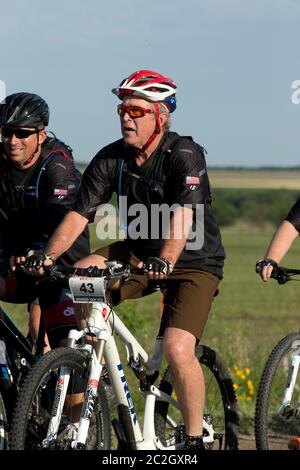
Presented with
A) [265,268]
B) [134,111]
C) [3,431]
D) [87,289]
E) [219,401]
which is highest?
[134,111]

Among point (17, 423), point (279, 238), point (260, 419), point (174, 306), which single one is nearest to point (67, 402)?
point (17, 423)

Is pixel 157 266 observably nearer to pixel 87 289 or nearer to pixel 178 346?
pixel 87 289

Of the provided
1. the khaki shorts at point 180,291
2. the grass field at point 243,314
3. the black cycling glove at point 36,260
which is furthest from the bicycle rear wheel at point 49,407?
the grass field at point 243,314

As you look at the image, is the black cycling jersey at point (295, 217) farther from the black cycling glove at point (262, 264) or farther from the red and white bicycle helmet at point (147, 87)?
the red and white bicycle helmet at point (147, 87)

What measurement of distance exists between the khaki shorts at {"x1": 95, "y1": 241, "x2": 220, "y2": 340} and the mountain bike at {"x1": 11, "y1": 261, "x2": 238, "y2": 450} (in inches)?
10.5

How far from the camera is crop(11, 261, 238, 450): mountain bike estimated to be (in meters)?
6.00

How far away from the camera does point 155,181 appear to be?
6840 millimetres

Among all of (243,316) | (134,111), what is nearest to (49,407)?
(134,111)

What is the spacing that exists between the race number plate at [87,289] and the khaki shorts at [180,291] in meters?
0.55

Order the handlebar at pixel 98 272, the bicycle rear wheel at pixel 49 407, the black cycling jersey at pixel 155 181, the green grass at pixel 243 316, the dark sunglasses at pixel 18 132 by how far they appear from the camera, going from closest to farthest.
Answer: the bicycle rear wheel at pixel 49 407
the handlebar at pixel 98 272
the black cycling jersey at pixel 155 181
the dark sunglasses at pixel 18 132
the green grass at pixel 243 316

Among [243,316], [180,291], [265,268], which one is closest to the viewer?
[180,291]

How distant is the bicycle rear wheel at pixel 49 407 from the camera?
5.84 meters

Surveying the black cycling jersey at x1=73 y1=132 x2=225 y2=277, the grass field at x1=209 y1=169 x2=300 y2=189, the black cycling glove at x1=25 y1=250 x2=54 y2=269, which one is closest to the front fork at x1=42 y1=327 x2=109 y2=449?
the black cycling glove at x1=25 y1=250 x2=54 y2=269

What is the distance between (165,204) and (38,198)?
34.2 inches
